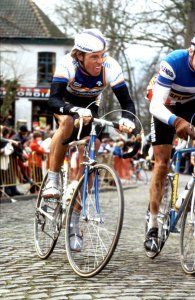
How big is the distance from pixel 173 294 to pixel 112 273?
887 millimetres

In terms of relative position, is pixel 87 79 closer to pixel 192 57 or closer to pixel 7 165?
pixel 192 57

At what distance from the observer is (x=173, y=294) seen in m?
5.18

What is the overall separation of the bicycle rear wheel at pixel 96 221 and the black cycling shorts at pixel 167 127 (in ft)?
2.97

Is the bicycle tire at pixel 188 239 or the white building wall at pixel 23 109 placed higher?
the bicycle tire at pixel 188 239

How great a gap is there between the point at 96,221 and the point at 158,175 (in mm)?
1312

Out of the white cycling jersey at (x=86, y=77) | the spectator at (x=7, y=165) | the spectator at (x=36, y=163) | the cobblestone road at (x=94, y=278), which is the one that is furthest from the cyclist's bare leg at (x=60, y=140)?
the spectator at (x=36, y=163)

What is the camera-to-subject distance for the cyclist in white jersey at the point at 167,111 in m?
6.21

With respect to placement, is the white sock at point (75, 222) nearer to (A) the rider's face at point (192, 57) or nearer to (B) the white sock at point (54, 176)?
(B) the white sock at point (54, 176)

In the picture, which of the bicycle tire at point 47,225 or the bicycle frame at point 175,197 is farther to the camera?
the bicycle tire at point 47,225

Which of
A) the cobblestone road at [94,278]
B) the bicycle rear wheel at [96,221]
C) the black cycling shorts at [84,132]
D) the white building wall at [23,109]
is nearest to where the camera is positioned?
the cobblestone road at [94,278]

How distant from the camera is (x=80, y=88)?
261 inches

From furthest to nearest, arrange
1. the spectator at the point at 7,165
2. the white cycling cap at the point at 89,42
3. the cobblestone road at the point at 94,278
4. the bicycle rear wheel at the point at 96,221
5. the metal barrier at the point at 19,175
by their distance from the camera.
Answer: the metal barrier at the point at 19,175 → the spectator at the point at 7,165 → the white cycling cap at the point at 89,42 → the bicycle rear wheel at the point at 96,221 → the cobblestone road at the point at 94,278

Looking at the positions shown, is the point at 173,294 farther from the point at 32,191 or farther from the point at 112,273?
the point at 32,191

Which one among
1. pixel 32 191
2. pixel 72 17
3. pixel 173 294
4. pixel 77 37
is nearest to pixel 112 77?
pixel 77 37
